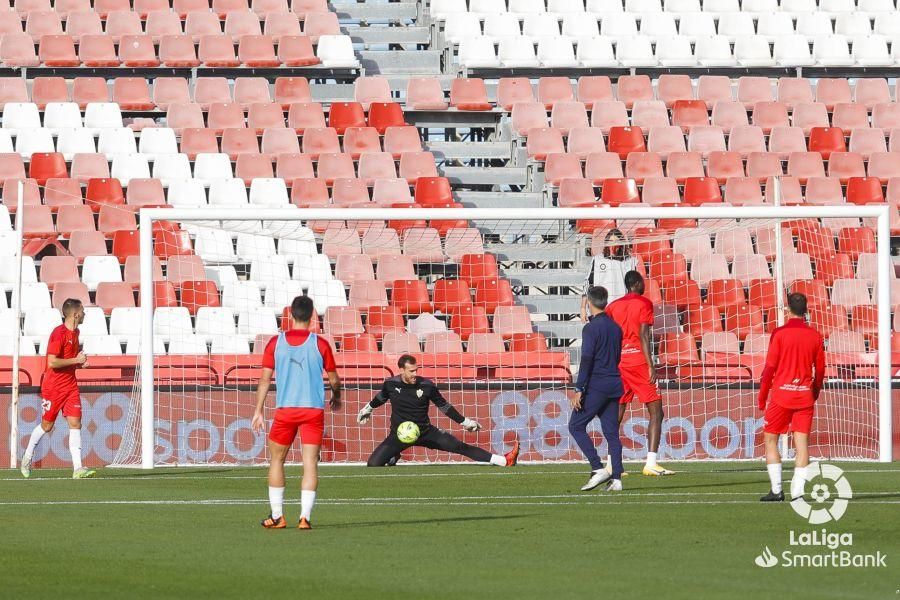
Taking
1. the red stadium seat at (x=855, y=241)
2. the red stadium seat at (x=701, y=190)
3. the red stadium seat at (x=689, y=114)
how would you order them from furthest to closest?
1. the red stadium seat at (x=689, y=114)
2. the red stadium seat at (x=701, y=190)
3. the red stadium seat at (x=855, y=241)

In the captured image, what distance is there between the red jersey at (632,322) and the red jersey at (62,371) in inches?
213

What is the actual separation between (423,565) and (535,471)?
289 inches

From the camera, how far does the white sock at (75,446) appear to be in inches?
580

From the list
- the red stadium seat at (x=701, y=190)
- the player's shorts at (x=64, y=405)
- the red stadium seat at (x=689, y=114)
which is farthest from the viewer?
the red stadium seat at (x=689, y=114)

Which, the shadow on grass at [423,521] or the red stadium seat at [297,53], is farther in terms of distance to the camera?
the red stadium seat at [297,53]

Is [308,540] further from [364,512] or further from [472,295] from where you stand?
[472,295]

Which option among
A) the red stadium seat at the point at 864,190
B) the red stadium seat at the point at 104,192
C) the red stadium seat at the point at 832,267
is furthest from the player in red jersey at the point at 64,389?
A: the red stadium seat at the point at 864,190

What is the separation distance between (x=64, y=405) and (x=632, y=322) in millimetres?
5760

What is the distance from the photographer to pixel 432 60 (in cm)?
2605

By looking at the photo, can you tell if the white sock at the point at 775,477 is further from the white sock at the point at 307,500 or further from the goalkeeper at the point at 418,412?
the goalkeeper at the point at 418,412

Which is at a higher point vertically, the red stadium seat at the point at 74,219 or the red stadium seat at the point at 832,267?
the red stadium seat at the point at 74,219

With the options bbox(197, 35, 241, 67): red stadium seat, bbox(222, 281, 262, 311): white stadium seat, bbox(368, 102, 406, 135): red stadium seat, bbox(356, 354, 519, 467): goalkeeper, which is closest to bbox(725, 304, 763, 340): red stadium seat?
bbox(356, 354, 519, 467): goalkeeper

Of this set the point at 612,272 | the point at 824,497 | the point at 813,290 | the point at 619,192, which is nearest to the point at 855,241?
the point at 813,290

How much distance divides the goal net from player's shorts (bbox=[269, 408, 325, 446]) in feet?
21.8
